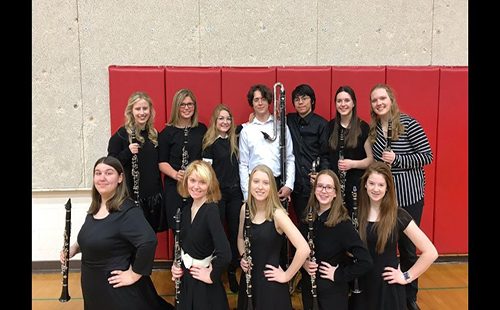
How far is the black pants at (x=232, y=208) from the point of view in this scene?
4062 mm

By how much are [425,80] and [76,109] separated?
3652 millimetres

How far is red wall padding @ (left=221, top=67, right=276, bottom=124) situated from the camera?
4617 millimetres

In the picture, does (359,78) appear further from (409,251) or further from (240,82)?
(409,251)

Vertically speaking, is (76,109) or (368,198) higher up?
(76,109)

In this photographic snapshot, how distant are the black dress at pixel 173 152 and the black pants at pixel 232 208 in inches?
15.2

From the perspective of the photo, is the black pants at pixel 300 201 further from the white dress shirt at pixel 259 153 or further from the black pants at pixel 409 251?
the black pants at pixel 409 251

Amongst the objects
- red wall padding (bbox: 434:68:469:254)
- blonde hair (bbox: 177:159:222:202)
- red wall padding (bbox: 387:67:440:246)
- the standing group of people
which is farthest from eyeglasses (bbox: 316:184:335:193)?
red wall padding (bbox: 434:68:469:254)

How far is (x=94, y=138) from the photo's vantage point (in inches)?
194

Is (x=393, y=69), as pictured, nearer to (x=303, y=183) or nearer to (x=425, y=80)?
(x=425, y=80)

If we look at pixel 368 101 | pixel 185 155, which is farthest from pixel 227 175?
pixel 368 101

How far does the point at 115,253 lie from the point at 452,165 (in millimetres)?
3570

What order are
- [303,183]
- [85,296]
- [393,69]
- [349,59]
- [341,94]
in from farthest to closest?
1. [349,59]
2. [393,69]
3. [303,183]
4. [341,94]
5. [85,296]

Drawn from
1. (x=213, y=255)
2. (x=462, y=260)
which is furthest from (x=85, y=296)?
(x=462, y=260)

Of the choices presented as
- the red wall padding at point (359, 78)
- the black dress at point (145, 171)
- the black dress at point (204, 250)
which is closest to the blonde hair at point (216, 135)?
the black dress at point (145, 171)
